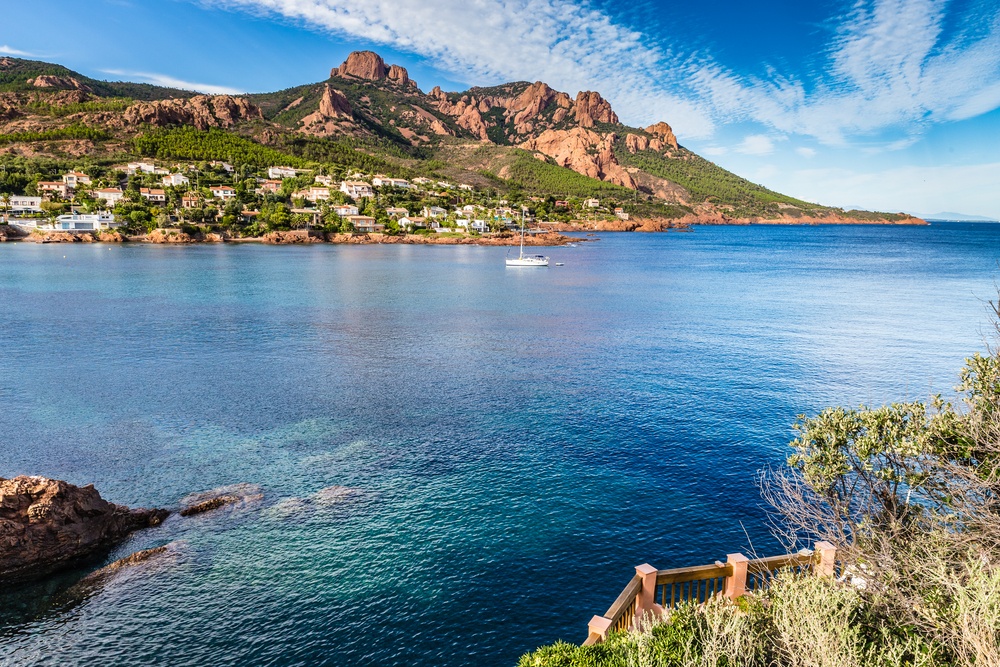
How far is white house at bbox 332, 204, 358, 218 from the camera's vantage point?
16275 centimetres

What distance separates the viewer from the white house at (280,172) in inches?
7244

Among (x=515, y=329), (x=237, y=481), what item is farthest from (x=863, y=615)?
(x=515, y=329)

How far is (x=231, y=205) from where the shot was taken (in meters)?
146

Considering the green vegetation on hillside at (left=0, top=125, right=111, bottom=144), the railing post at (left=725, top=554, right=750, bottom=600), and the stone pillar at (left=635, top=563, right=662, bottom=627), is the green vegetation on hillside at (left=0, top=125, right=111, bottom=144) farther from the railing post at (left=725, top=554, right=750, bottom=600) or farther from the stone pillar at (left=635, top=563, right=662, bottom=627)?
the railing post at (left=725, top=554, right=750, bottom=600)

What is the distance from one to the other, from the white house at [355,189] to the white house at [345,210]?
13957mm

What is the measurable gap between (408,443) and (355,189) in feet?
563

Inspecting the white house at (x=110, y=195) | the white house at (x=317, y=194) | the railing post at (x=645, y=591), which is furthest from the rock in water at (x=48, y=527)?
the white house at (x=317, y=194)

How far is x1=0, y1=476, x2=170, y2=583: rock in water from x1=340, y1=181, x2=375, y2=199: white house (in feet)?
570

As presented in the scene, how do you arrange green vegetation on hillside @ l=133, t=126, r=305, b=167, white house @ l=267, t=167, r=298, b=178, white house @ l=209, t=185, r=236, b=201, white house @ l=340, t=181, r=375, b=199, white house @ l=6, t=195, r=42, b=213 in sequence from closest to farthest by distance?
white house @ l=6, t=195, r=42, b=213, white house @ l=209, t=185, r=236, b=201, white house @ l=340, t=181, r=375, b=199, white house @ l=267, t=167, r=298, b=178, green vegetation on hillside @ l=133, t=126, r=305, b=167

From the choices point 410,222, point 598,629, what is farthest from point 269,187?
point 598,629

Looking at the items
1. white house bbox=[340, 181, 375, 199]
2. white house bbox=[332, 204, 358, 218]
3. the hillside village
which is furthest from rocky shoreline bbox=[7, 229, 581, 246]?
white house bbox=[340, 181, 375, 199]

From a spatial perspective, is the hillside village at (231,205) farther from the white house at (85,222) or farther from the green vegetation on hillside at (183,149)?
the green vegetation on hillside at (183,149)

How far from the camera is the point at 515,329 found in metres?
50.0

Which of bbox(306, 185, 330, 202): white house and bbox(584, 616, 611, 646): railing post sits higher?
bbox(306, 185, 330, 202): white house
